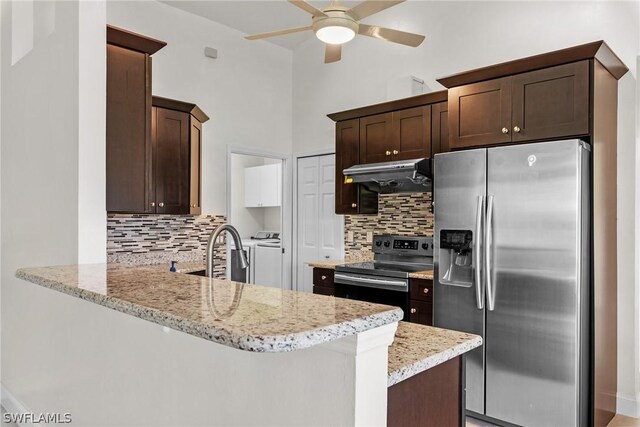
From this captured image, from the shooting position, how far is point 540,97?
2.93m

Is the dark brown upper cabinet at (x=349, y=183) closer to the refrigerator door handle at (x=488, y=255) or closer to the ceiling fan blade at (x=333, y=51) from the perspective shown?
the ceiling fan blade at (x=333, y=51)

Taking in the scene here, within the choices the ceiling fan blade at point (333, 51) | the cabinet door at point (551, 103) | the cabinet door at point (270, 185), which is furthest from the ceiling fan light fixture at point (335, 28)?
the cabinet door at point (270, 185)

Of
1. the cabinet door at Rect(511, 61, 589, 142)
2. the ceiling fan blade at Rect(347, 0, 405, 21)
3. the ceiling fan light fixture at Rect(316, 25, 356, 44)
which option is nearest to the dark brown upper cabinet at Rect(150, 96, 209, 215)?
the ceiling fan light fixture at Rect(316, 25, 356, 44)

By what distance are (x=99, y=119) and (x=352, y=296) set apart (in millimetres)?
2545

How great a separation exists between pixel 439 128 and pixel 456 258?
4.10 feet

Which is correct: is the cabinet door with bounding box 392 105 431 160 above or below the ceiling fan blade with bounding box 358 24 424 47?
below

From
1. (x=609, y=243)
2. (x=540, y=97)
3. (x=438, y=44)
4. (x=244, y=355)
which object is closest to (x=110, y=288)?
(x=244, y=355)

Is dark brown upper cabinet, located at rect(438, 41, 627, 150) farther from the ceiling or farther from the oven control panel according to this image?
the ceiling

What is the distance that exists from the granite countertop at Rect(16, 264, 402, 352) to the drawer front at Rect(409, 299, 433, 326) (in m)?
2.34

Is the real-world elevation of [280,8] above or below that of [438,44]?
above

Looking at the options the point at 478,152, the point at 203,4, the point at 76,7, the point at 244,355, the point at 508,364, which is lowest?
the point at 508,364

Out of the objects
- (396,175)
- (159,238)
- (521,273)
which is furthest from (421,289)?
(159,238)

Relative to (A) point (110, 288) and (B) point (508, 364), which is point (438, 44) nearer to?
(B) point (508, 364)

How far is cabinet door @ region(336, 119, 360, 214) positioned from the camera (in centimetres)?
449
